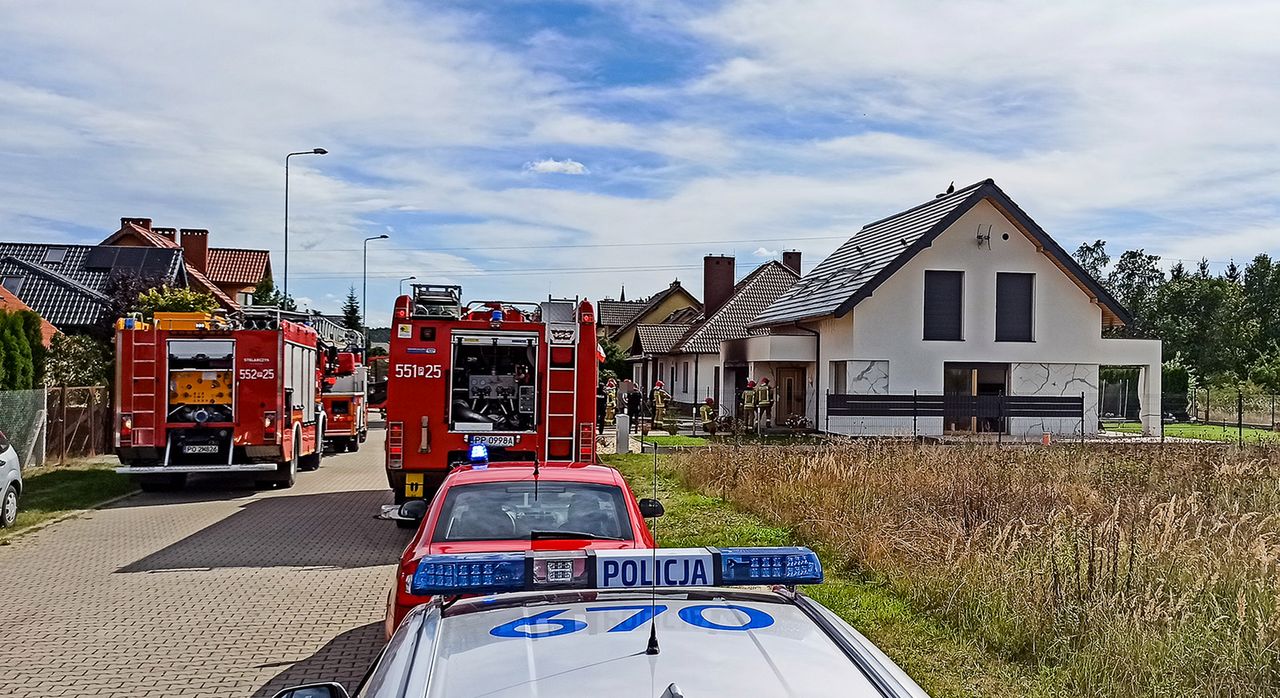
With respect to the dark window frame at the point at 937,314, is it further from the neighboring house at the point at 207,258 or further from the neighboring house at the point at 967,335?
the neighboring house at the point at 207,258

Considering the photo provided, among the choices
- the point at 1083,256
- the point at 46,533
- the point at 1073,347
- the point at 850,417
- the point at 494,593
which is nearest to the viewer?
the point at 494,593

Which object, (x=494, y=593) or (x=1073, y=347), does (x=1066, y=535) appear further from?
(x=1073, y=347)

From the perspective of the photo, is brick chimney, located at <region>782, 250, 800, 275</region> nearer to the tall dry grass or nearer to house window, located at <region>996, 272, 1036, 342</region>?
house window, located at <region>996, 272, 1036, 342</region>

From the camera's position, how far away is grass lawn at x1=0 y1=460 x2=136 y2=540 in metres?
15.8

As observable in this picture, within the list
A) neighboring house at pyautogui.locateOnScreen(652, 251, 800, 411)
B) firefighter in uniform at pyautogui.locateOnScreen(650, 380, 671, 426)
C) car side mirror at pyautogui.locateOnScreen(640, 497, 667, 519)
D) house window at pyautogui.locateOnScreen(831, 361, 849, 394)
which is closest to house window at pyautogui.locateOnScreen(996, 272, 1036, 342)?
house window at pyautogui.locateOnScreen(831, 361, 849, 394)

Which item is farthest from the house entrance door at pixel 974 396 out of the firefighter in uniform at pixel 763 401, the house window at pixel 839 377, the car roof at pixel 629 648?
the car roof at pixel 629 648

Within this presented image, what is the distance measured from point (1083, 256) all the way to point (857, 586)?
87898 millimetres

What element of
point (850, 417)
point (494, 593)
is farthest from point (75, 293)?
point (494, 593)

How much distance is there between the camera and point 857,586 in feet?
30.2

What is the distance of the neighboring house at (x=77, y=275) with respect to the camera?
39219mm

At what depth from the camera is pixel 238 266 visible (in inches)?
2530

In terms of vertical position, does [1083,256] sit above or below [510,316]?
above

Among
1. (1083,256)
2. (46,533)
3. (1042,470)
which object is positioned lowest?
(46,533)

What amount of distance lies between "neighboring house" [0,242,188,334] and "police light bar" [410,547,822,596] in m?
34.3
